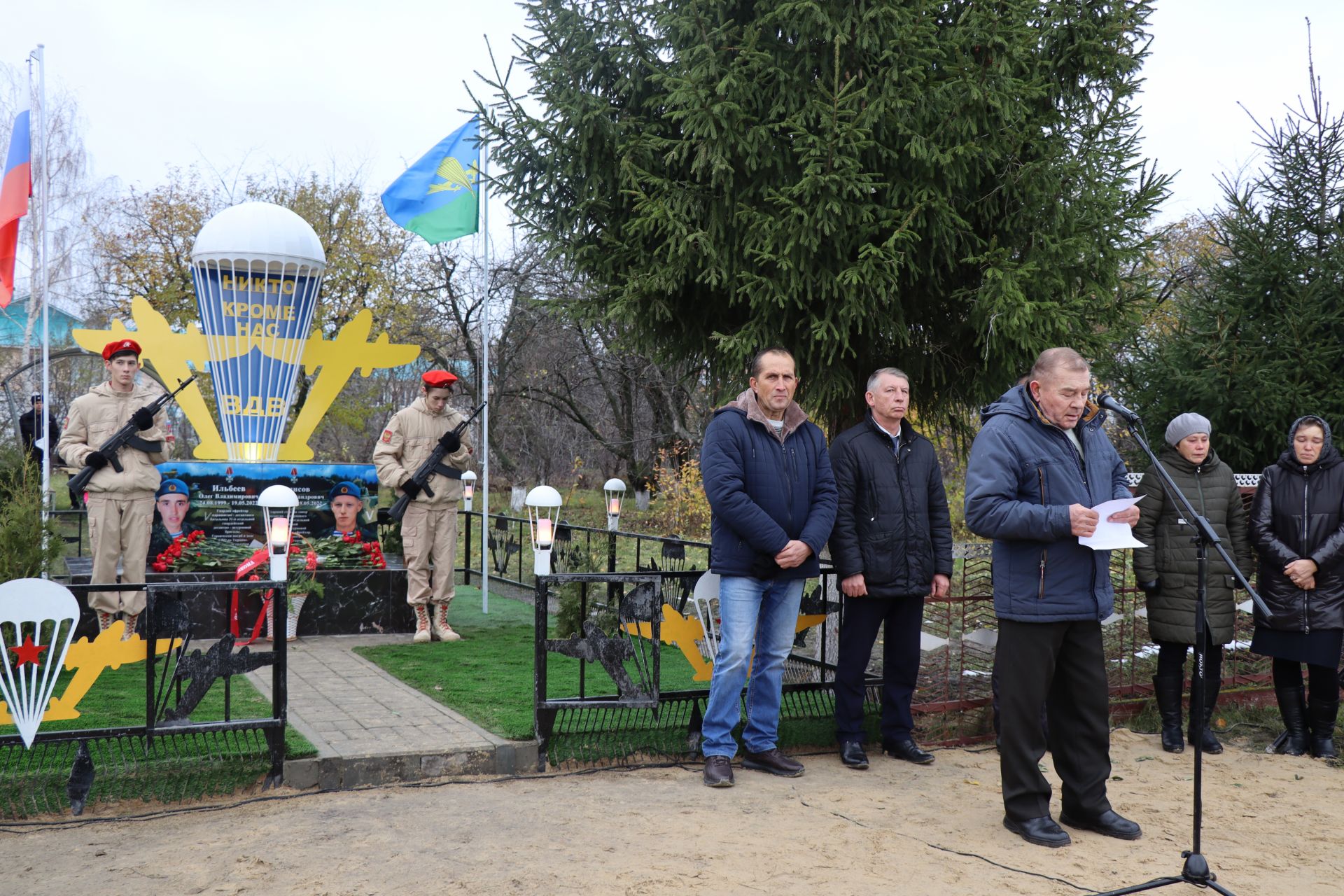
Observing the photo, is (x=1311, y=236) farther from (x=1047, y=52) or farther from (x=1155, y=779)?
(x=1155, y=779)

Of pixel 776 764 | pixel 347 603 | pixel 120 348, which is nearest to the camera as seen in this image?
pixel 776 764

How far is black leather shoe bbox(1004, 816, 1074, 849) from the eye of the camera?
13.1 feet

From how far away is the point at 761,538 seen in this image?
4660mm

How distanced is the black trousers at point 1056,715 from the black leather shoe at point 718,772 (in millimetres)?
1209

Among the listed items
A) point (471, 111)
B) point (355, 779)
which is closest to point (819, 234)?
point (471, 111)

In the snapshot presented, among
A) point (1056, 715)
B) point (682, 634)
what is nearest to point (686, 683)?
point (682, 634)

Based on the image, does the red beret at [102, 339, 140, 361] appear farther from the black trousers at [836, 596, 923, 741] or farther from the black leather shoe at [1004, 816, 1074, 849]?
the black leather shoe at [1004, 816, 1074, 849]

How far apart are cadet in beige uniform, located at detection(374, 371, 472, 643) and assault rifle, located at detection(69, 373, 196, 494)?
1574 millimetres

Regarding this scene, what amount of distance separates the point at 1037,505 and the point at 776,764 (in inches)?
70.2

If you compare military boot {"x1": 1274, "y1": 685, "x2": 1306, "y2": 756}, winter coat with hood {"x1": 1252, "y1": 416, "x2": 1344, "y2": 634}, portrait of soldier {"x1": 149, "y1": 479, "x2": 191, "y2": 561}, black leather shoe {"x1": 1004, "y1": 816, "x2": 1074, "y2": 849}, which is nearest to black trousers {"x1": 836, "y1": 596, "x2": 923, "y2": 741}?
black leather shoe {"x1": 1004, "y1": 816, "x2": 1074, "y2": 849}

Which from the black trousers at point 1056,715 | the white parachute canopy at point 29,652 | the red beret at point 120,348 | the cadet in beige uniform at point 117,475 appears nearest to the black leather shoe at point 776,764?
the black trousers at point 1056,715

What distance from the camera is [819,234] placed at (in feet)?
18.5

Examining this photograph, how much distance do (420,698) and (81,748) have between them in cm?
213

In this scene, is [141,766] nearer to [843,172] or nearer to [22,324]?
[843,172]
